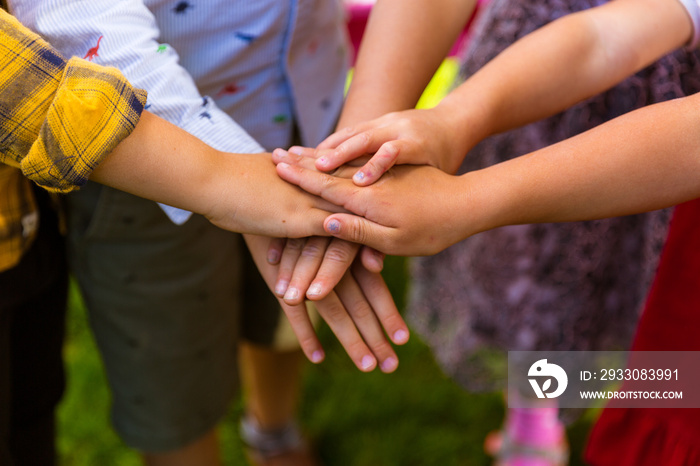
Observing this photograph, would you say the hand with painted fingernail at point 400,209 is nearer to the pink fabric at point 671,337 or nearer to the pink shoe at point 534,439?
the pink fabric at point 671,337

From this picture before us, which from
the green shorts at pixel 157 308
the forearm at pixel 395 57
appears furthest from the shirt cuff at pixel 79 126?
the forearm at pixel 395 57

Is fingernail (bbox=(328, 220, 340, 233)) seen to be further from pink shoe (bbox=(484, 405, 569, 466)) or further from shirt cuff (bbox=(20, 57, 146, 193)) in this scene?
pink shoe (bbox=(484, 405, 569, 466))

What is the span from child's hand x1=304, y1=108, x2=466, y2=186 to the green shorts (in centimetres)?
27

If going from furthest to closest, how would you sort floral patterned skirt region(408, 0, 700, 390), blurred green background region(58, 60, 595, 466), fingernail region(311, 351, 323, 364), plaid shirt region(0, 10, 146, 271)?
blurred green background region(58, 60, 595, 466) → floral patterned skirt region(408, 0, 700, 390) → fingernail region(311, 351, 323, 364) → plaid shirt region(0, 10, 146, 271)

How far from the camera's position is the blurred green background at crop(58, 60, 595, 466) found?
1.36m

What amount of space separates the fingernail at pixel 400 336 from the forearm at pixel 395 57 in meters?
0.29

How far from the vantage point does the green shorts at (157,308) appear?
871 millimetres

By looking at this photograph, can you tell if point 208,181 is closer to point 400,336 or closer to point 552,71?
point 400,336

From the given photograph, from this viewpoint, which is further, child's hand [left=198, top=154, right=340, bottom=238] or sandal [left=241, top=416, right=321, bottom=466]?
sandal [left=241, top=416, right=321, bottom=466]

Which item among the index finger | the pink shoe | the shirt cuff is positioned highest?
the shirt cuff

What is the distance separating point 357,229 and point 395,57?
0.91 feet

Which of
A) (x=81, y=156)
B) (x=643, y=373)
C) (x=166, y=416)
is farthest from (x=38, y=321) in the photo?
(x=643, y=373)

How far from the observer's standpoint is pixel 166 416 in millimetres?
987

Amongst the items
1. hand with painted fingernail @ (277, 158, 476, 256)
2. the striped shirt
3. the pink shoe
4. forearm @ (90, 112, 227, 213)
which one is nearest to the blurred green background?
the pink shoe
